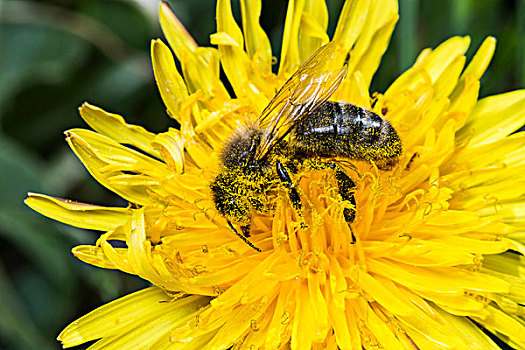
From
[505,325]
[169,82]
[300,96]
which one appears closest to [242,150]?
[300,96]

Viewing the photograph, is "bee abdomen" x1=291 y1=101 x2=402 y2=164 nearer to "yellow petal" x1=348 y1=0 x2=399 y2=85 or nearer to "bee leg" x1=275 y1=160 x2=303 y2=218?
"bee leg" x1=275 y1=160 x2=303 y2=218

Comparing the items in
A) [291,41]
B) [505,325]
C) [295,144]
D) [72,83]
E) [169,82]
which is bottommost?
[505,325]

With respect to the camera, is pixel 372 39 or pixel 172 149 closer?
pixel 172 149

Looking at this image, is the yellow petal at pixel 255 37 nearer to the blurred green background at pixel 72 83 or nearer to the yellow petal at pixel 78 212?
the blurred green background at pixel 72 83

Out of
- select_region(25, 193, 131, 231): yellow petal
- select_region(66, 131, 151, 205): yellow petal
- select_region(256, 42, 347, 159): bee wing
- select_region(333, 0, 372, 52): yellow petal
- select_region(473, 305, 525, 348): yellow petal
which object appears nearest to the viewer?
select_region(256, 42, 347, 159): bee wing

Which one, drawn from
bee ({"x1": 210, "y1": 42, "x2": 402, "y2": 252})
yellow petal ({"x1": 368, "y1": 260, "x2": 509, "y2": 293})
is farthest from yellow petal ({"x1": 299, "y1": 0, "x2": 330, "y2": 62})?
yellow petal ({"x1": 368, "y1": 260, "x2": 509, "y2": 293})

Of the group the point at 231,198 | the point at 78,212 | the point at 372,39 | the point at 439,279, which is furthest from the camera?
the point at 372,39

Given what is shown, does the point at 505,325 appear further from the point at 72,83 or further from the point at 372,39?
the point at 72,83

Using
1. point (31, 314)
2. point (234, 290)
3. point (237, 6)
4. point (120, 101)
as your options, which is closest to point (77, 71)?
point (120, 101)
